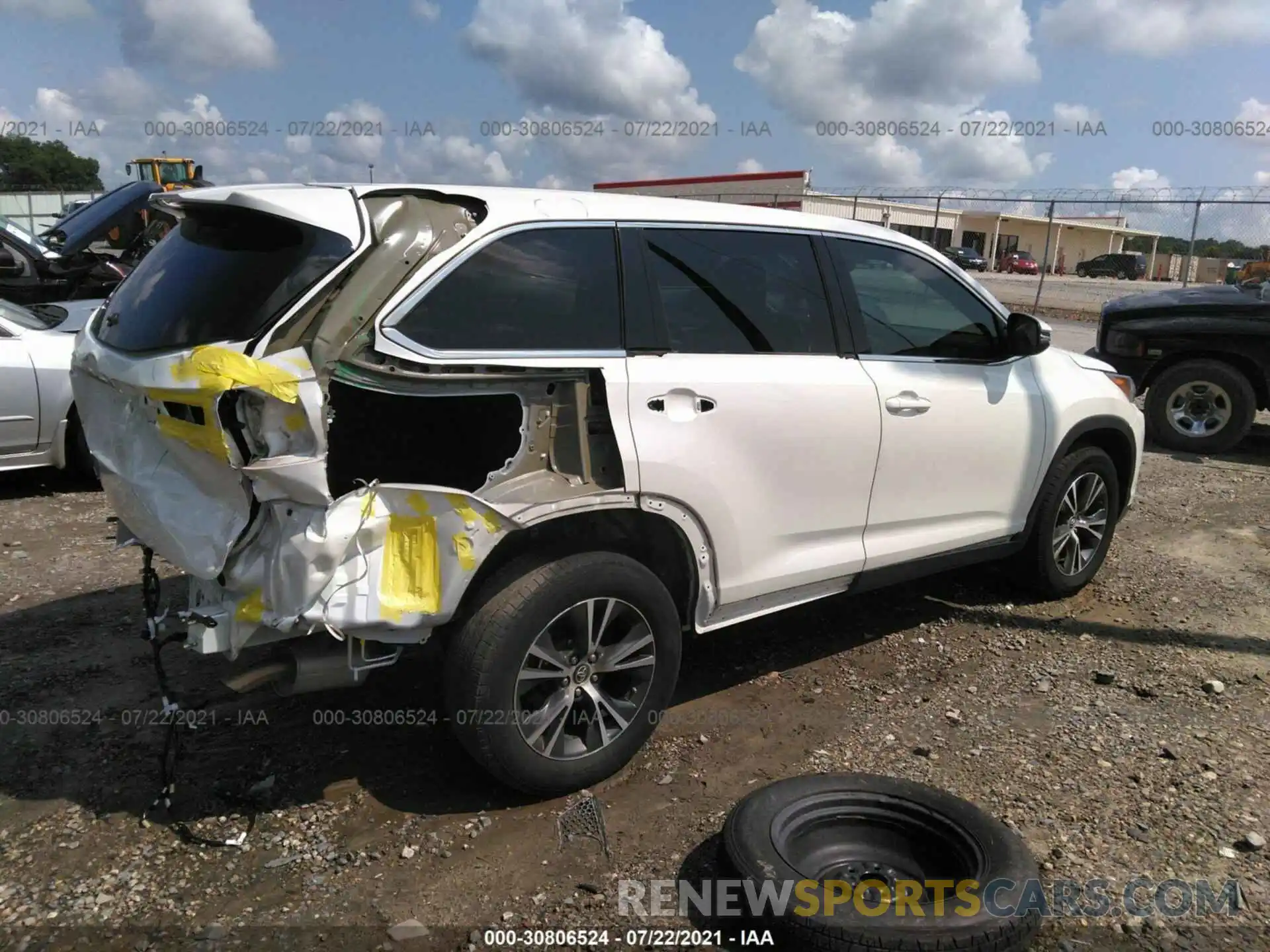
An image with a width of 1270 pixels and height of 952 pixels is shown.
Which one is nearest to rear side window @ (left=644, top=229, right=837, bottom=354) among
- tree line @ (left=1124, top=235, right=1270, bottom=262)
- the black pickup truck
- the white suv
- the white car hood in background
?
the white suv

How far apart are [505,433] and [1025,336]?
2657mm

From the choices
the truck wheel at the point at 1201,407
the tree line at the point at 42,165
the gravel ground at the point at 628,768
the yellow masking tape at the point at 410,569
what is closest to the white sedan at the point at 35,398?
the gravel ground at the point at 628,768

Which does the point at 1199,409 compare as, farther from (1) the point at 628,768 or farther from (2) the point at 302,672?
(2) the point at 302,672

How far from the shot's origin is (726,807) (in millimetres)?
3246

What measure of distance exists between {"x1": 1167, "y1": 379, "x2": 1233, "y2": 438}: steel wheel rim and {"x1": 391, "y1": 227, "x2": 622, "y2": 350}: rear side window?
7499 millimetres

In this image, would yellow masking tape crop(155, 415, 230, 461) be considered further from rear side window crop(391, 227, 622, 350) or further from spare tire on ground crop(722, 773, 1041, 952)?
spare tire on ground crop(722, 773, 1041, 952)

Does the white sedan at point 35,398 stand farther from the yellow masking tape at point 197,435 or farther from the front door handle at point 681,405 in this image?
the front door handle at point 681,405

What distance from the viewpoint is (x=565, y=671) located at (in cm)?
312

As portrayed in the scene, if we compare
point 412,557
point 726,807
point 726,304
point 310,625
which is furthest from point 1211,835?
point 310,625

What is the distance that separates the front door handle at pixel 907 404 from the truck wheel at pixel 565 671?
4.25 ft

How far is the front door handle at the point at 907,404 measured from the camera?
12.7ft

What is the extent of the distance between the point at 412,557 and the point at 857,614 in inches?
112

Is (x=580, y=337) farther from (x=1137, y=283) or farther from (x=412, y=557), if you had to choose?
(x=1137, y=283)

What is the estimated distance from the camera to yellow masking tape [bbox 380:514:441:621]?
2.75 metres
